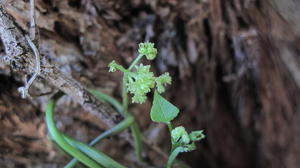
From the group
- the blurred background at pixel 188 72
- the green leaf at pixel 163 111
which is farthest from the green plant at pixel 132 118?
the blurred background at pixel 188 72

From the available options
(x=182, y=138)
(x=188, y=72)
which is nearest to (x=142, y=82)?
(x=182, y=138)

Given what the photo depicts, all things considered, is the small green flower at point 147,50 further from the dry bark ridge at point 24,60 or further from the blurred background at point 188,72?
the blurred background at point 188,72

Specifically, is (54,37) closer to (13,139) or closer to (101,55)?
(101,55)

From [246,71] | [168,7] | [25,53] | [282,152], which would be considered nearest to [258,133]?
[282,152]

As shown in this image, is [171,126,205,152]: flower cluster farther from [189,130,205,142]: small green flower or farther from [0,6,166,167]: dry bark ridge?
[0,6,166,167]: dry bark ridge

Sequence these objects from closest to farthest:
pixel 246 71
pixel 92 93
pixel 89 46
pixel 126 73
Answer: pixel 126 73, pixel 92 93, pixel 89 46, pixel 246 71

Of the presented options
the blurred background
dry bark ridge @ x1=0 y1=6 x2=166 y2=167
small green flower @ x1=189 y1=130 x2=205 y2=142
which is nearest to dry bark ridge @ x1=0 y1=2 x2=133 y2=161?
dry bark ridge @ x1=0 y1=6 x2=166 y2=167
